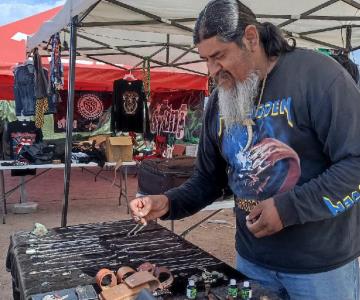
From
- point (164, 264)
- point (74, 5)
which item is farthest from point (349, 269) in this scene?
point (74, 5)

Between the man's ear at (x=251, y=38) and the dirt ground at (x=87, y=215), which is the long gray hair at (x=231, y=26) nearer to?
the man's ear at (x=251, y=38)

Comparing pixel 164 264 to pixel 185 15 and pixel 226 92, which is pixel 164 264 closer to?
pixel 226 92

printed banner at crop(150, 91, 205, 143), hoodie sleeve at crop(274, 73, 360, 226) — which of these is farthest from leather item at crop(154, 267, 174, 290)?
printed banner at crop(150, 91, 205, 143)

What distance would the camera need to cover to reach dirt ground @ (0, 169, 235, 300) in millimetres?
4520

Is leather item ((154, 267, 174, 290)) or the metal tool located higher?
leather item ((154, 267, 174, 290))

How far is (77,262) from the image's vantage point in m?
1.53

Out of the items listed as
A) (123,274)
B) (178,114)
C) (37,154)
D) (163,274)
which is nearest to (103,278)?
(123,274)

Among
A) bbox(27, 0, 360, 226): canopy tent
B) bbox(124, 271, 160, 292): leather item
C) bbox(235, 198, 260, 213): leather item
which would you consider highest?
bbox(27, 0, 360, 226): canopy tent

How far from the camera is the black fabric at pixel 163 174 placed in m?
3.42

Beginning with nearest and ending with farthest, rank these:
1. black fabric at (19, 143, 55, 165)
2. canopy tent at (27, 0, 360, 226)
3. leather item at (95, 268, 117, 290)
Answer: leather item at (95, 268, 117, 290) → canopy tent at (27, 0, 360, 226) → black fabric at (19, 143, 55, 165)

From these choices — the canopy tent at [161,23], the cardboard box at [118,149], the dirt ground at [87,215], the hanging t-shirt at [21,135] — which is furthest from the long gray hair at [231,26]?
the hanging t-shirt at [21,135]

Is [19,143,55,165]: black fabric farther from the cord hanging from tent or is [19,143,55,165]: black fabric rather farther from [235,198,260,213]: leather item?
[235,198,260,213]: leather item

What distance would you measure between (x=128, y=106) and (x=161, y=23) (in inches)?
96.9

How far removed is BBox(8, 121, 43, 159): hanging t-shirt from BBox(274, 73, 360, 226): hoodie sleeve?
532 centimetres
